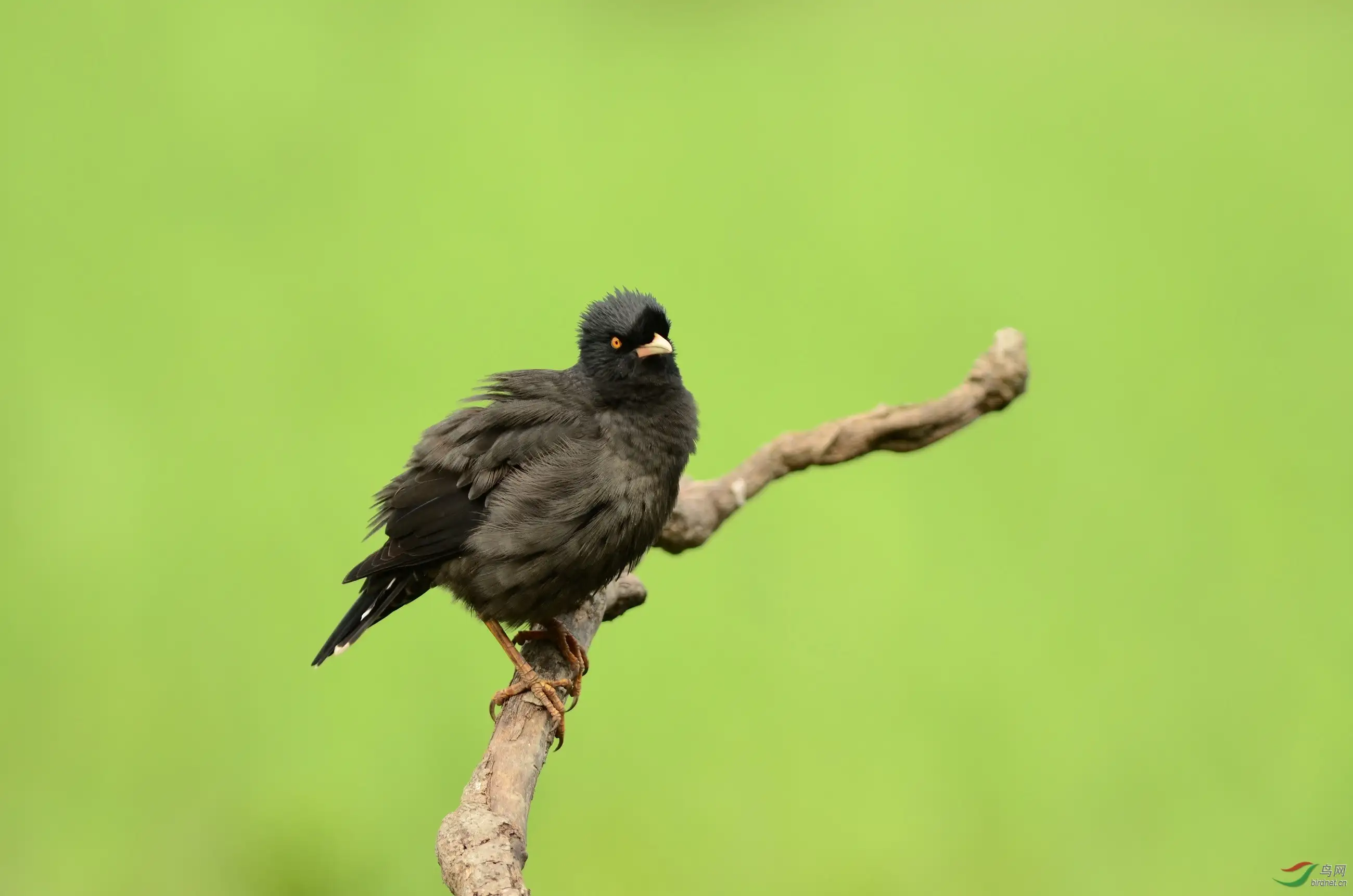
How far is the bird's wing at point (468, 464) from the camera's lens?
2.66 m

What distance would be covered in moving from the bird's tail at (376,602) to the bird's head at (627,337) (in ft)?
2.21

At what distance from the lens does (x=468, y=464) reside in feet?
8.93

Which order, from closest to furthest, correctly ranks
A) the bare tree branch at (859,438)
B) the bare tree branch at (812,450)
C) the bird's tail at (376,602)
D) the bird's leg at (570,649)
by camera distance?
the bird's tail at (376,602) → the bird's leg at (570,649) → the bare tree branch at (812,450) → the bare tree branch at (859,438)

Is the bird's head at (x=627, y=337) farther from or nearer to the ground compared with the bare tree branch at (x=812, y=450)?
farther from the ground

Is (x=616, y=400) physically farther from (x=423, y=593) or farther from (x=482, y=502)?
(x=423, y=593)

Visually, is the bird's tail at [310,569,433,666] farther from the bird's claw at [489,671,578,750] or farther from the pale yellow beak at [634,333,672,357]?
the pale yellow beak at [634,333,672,357]

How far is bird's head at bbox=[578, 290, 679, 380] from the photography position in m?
2.64

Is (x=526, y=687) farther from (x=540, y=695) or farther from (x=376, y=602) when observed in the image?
(x=376, y=602)

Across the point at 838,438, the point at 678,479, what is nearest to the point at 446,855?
the point at 678,479

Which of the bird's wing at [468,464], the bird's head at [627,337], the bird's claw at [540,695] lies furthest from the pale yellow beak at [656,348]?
the bird's claw at [540,695]

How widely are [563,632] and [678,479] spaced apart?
20.9 inches

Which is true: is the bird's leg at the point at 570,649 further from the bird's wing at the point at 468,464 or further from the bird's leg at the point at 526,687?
the bird's wing at the point at 468,464

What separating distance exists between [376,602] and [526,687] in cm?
42

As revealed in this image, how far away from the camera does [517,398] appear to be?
2.78m
